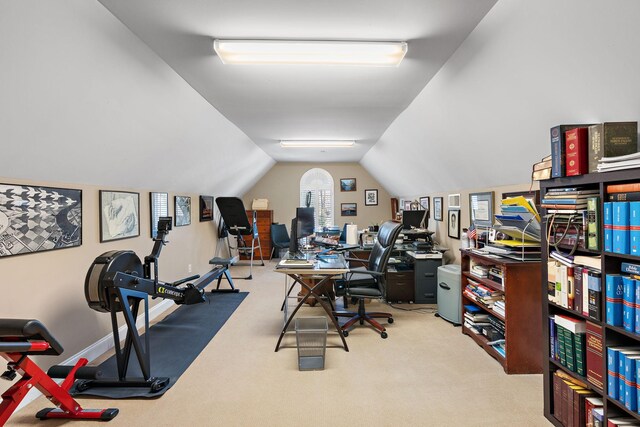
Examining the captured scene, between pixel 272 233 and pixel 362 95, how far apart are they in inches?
183

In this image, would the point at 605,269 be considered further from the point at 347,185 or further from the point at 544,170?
the point at 347,185

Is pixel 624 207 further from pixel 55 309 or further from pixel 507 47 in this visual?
pixel 55 309

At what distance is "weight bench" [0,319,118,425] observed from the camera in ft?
5.49

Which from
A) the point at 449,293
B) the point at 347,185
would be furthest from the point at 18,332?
the point at 347,185

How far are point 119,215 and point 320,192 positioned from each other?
6.03 metres

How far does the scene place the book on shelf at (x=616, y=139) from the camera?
1.68 m

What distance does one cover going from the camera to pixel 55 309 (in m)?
2.69

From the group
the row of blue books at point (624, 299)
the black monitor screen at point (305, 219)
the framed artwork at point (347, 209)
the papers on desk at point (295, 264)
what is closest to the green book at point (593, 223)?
the row of blue books at point (624, 299)

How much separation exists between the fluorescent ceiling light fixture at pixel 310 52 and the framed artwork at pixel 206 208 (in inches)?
155

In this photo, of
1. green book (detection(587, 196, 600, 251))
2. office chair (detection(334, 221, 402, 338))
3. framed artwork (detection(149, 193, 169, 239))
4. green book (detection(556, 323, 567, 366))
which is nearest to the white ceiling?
green book (detection(587, 196, 600, 251))

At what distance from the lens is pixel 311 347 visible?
2988mm

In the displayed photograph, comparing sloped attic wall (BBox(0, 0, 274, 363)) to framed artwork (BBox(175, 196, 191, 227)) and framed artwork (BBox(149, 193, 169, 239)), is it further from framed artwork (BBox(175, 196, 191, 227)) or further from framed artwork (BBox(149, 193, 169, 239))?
framed artwork (BBox(175, 196, 191, 227))

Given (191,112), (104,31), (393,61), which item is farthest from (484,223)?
(104,31)

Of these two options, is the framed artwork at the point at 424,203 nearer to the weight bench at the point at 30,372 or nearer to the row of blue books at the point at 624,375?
the row of blue books at the point at 624,375
